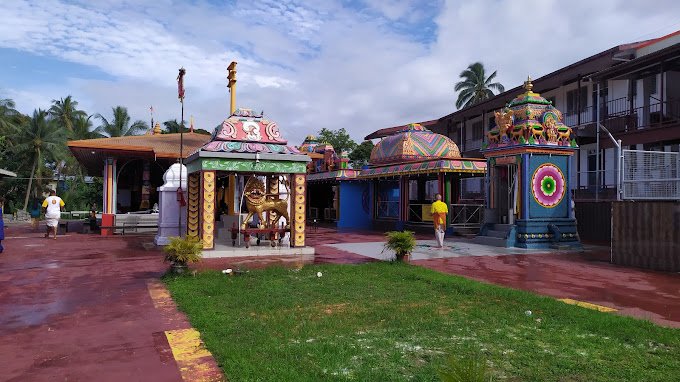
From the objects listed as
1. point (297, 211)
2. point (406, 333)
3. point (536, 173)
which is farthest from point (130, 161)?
point (406, 333)

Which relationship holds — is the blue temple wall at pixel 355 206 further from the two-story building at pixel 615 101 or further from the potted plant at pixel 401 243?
the potted plant at pixel 401 243

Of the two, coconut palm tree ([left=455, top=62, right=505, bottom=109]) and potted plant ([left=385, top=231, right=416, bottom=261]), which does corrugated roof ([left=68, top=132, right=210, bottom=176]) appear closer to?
potted plant ([left=385, top=231, right=416, bottom=261])

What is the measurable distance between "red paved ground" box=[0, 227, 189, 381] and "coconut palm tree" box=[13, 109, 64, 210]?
31295 millimetres

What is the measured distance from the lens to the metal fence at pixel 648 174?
1088 centimetres

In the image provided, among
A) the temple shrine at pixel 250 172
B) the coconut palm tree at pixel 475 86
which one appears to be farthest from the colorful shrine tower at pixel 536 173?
the coconut palm tree at pixel 475 86

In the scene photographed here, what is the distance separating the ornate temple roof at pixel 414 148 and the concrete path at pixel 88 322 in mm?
13096

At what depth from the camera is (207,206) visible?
1202 centimetres

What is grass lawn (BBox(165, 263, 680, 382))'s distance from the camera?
13.8 feet

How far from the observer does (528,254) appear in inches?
512

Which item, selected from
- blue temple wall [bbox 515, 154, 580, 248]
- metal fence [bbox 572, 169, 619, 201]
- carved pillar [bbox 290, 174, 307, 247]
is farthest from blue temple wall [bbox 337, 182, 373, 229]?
carved pillar [bbox 290, 174, 307, 247]

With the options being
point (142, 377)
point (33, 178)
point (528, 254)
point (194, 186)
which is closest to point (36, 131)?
point (33, 178)

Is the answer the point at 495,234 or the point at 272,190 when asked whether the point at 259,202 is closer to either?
the point at 272,190

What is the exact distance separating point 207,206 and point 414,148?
11.8 m

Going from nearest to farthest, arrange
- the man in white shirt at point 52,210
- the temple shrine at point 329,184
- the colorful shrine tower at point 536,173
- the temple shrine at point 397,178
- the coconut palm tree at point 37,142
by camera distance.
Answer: the colorful shrine tower at point 536,173, the man in white shirt at point 52,210, the temple shrine at point 397,178, the temple shrine at point 329,184, the coconut palm tree at point 37,142
